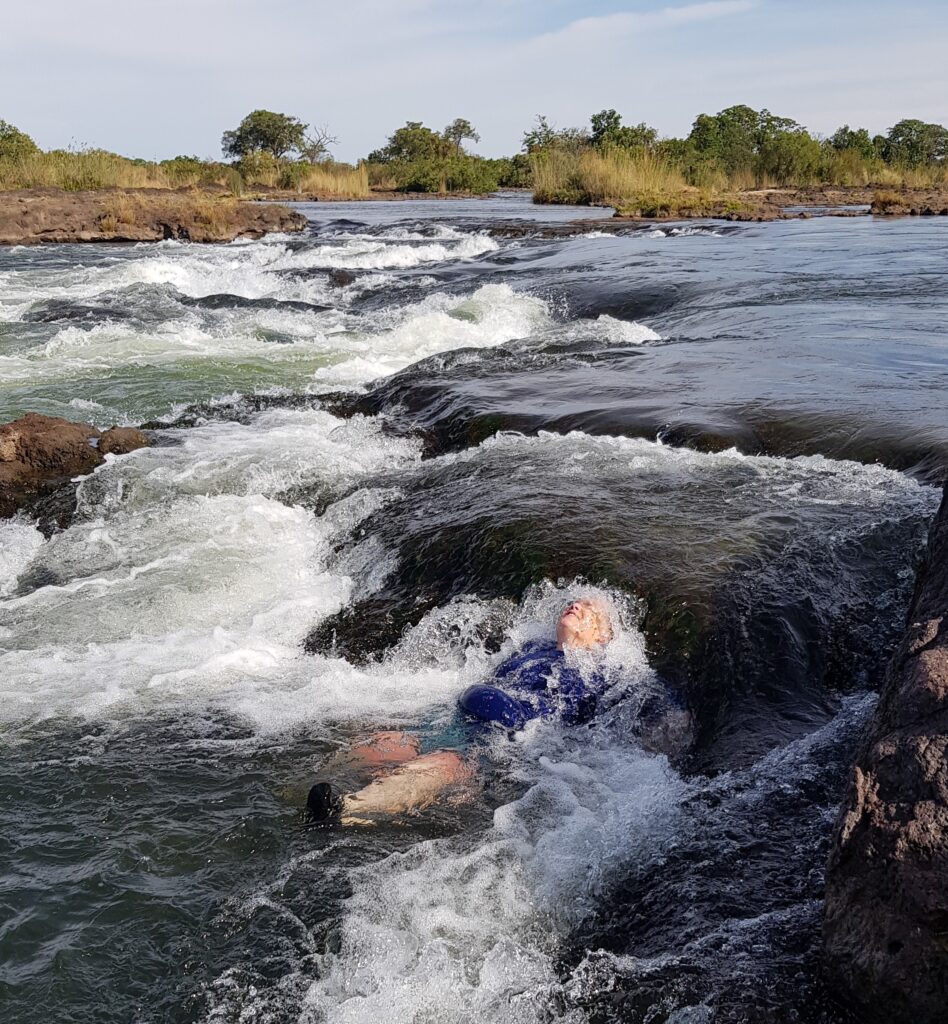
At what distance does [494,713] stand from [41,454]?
4.62m

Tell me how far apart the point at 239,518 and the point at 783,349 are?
5294 millimetres

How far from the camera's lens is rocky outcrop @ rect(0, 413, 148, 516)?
258 inches

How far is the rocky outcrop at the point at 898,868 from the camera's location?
1927 millimetres

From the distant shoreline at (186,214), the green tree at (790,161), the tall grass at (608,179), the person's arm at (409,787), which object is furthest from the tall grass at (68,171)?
the person's arm at (409,787)

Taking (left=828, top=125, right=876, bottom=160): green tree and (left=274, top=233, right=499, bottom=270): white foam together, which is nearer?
(left=274, top=233, right=499, bottom=270): white foam

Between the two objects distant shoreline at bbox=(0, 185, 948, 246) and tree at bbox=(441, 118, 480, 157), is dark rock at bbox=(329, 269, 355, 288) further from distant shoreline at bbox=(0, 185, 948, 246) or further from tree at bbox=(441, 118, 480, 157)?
tree at bbox=(441, 118, 480, 157)

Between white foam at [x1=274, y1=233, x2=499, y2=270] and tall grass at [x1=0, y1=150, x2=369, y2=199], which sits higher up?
tall grass at [x1=0, y1=150, x2=369, y2=199]

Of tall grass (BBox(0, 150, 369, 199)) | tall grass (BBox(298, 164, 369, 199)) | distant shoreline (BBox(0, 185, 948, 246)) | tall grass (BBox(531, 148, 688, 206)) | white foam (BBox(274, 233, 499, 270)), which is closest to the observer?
white foam (BBox(274, 233, 499, 270))

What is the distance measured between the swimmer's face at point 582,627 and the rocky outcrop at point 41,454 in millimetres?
4242

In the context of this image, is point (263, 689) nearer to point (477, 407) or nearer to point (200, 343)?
point (477, 407)

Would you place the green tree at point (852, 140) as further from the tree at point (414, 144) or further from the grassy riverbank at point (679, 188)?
the tree at point (414, 144)

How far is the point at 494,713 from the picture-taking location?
3.68m

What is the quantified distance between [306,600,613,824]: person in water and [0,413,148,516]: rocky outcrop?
161 inches

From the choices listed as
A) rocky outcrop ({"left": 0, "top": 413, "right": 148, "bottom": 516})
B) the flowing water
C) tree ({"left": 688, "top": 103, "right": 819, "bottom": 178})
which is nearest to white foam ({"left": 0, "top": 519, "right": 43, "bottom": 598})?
the flowing water
